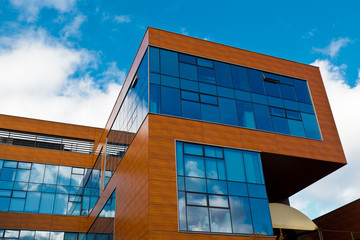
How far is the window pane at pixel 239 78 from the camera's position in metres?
26.4

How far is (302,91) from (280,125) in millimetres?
4011

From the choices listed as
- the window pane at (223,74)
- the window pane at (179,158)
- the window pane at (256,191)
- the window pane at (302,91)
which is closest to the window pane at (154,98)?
the window pane at (179,158)

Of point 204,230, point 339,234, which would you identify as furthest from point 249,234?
point 339,234

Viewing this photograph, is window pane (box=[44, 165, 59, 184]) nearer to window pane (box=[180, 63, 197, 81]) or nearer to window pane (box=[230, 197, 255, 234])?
window pane (box=[180, 63, 197, 81])

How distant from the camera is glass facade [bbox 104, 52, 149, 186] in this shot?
25.0m

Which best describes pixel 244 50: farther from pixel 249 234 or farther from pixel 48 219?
pixel 48 219

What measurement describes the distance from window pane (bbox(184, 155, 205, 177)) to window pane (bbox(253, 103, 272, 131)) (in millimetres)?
5129

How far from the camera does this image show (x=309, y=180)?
2850 centimetres

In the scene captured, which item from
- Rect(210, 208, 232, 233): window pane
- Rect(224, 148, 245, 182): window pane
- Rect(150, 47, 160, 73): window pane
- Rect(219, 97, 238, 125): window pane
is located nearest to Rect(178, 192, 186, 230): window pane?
Rect(210, 208, 232, 233): window pane

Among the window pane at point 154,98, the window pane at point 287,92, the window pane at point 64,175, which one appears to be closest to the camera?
the window pane at point 154,98

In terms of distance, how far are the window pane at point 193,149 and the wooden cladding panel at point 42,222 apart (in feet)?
64.5

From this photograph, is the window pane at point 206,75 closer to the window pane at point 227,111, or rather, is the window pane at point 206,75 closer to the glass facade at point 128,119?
the window pane at point 227,111

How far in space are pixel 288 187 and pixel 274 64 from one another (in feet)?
29.8

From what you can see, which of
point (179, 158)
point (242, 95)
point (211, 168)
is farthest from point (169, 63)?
point (211, 168)
